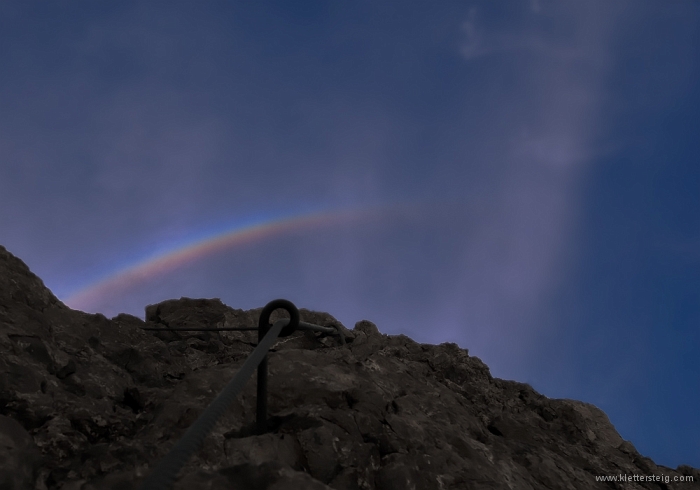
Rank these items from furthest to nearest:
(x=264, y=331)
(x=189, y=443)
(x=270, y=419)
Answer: (x=270, y=419), (x=264, y=331), (x=189, y=443)

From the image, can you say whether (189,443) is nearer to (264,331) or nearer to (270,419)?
(264,331)

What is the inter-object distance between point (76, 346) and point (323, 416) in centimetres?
274

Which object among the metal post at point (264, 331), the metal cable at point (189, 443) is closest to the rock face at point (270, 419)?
the metal post at point (264, 331)

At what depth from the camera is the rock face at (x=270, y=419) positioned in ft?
13.2

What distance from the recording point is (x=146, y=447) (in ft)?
13.9

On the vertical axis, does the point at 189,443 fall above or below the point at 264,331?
below

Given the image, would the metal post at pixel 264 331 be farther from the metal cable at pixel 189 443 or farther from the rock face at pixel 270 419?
the metal cable at pixel 189 443

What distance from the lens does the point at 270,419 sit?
5.17 meters

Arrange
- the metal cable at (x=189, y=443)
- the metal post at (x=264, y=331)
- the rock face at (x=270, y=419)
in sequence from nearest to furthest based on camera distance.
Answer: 1. the metal cable at (x=189, y=443)
2. the rock face at (x=270, y=419)
3. the metal post at (x=264, y=331)

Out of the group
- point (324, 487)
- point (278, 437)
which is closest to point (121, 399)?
point (278, 437)

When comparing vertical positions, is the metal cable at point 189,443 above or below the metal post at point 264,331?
below

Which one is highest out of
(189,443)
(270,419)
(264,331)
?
(264,331)

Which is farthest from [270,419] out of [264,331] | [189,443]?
[189,443]

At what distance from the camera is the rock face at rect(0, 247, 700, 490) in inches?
158
